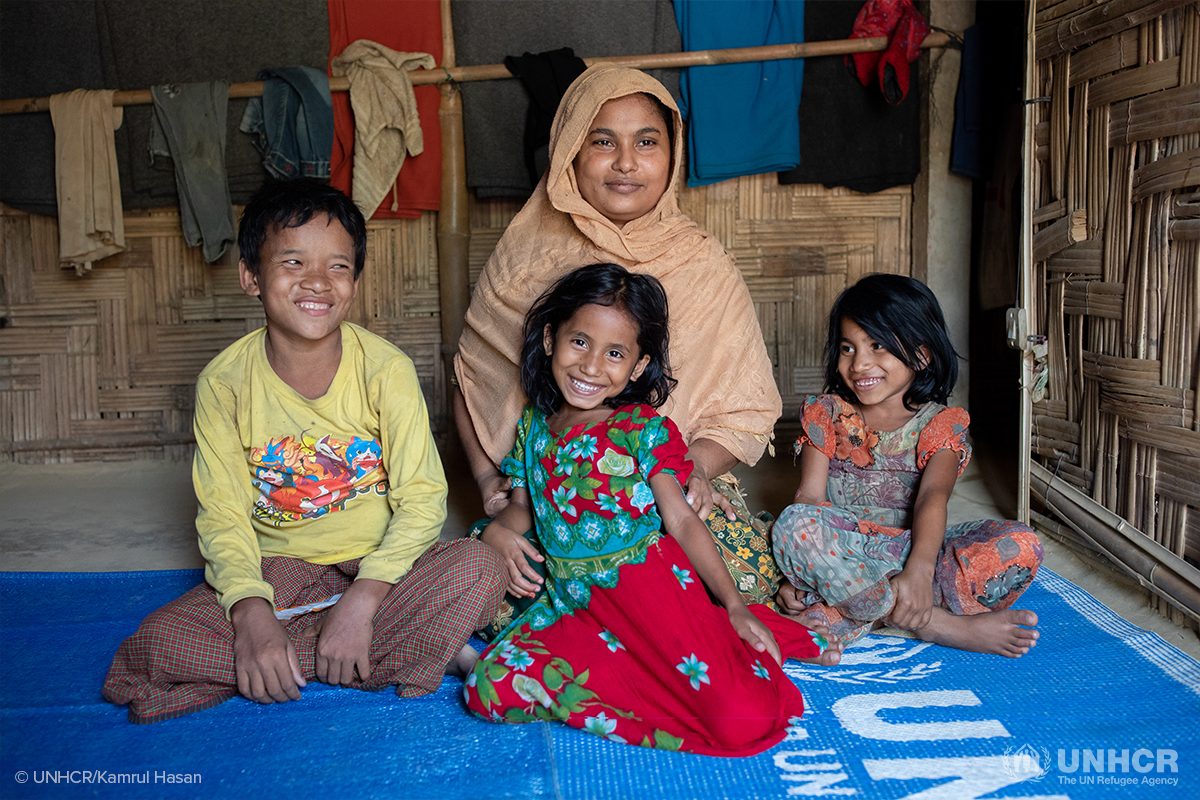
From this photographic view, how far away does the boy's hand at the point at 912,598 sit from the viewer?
6.49 feet

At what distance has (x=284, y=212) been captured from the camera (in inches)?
75.7

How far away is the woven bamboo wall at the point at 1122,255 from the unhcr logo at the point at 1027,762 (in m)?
0.89

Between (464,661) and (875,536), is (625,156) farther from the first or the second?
(464,661)

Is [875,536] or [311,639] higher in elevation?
[875,536]

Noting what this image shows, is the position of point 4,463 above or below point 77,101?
below

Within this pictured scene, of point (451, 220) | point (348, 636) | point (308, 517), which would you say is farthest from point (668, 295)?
point (451, 220)

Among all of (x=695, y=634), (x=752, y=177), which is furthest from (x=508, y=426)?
(x=752, y=177)

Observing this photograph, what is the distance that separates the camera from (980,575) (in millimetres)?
2049

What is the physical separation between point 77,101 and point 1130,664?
169 inches

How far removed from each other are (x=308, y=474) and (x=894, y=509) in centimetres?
146

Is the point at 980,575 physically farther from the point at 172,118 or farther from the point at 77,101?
the point at 77,101

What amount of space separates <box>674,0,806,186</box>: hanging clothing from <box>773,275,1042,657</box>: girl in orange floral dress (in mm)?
1694

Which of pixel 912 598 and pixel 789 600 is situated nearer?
pixel 912 598

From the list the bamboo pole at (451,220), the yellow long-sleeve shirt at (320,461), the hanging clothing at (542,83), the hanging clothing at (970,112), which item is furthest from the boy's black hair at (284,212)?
the hanging clothing at (970,112)
